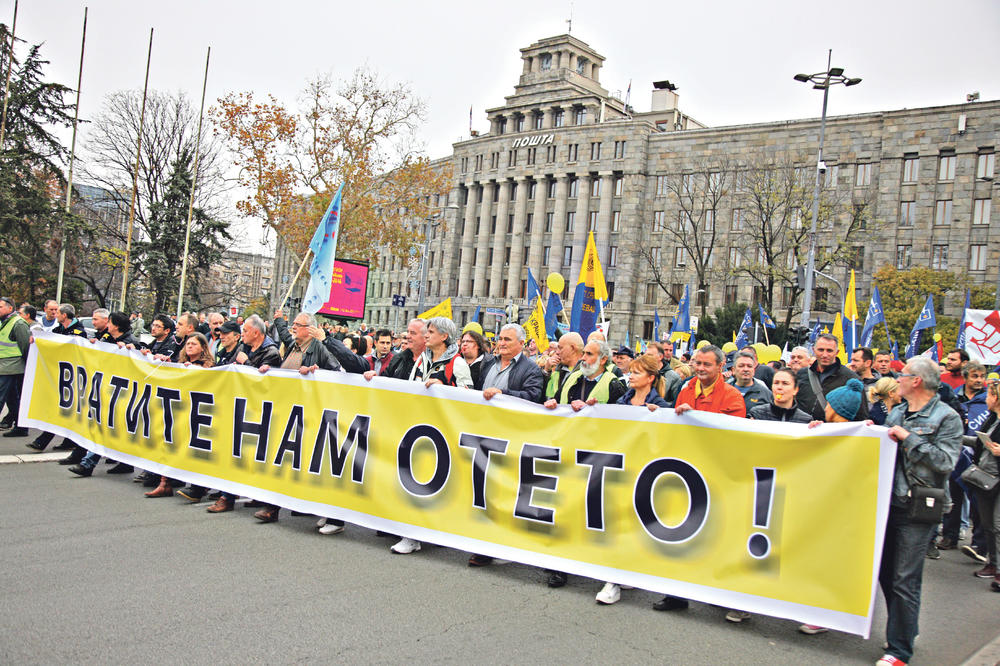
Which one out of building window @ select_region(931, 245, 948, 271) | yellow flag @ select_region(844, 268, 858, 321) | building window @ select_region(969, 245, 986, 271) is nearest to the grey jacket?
yellow flag @ select_region(844, 268, 858, 321)

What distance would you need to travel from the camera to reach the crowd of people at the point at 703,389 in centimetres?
517

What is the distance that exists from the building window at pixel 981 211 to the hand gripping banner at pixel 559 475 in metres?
56.1

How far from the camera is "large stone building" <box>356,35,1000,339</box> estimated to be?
53656 millimetres

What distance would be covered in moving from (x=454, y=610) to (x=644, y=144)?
6915cm

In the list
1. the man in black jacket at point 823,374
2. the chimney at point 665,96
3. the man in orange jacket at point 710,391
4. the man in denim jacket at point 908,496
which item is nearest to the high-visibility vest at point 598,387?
the man in orange jacket at point 710,391

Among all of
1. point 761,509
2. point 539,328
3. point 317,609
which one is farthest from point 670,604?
point 539,328

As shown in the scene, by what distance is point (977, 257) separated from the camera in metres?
53.1

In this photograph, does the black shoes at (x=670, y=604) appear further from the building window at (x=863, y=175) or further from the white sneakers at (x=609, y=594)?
the building window at (x=863, y=175)

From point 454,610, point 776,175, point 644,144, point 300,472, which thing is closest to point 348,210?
point 776,175

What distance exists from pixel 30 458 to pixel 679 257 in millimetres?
60499

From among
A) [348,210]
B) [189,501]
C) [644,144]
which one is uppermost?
[644,144]

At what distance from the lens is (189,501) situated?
813 cm

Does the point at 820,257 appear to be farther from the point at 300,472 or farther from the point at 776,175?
the point at 300,472

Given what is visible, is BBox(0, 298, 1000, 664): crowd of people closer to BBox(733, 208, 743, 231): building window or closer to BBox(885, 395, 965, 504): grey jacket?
BBox(885, 395, 965, 504): grey jacket
